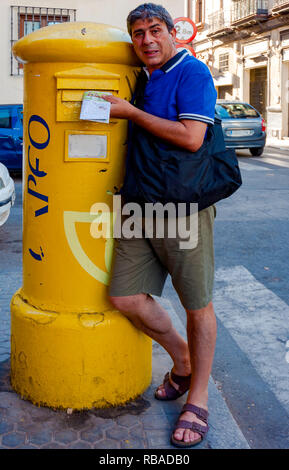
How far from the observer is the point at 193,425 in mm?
2504

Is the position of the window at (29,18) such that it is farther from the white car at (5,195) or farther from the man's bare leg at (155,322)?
the man's bare leg at (155,322)

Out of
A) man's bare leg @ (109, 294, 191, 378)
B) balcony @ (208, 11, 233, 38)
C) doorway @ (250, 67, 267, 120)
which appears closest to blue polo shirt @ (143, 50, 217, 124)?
man's bare leg @ (109, 294, 191, 378)

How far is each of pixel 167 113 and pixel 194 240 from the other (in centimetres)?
56

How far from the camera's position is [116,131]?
2.62 meters

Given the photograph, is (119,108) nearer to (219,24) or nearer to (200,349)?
(200,349)

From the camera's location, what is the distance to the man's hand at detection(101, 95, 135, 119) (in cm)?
235

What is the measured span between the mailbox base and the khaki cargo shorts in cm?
21

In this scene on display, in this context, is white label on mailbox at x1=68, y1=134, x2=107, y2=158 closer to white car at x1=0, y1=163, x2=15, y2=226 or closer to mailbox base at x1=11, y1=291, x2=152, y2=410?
mailbox base at x1=11, y1=291, x2=152, y2=410

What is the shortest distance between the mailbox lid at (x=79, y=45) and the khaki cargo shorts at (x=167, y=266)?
81cm

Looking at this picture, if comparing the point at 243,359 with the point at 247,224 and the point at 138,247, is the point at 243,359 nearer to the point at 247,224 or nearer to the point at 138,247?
the point at 138,247

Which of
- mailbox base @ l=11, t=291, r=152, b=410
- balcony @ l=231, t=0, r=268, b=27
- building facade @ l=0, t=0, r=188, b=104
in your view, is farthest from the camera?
balcony @ l=231, t=0, r=268, b=27

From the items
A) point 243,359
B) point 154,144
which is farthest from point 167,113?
point 243,359

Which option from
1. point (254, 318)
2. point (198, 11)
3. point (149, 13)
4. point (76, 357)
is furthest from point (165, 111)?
point (198, 11)

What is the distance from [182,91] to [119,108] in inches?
10.8
